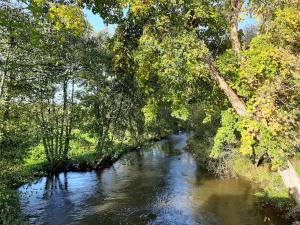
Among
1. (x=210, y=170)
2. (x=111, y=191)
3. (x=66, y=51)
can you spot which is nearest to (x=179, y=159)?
(x=210, y=170)

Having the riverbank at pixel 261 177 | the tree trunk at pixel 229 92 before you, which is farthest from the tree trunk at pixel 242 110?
the riverbank at pixel 261 177

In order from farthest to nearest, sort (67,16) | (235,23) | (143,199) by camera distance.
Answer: (143,199), (235,23), (67,16)

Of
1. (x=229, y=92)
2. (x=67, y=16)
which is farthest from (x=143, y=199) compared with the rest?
(x=67, y=16)

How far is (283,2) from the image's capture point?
1744 centimetres

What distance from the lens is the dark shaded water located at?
18.5 m

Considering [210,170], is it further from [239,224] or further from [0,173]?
[0,173]

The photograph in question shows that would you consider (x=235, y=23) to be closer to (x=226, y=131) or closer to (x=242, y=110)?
(x=242, y=110)

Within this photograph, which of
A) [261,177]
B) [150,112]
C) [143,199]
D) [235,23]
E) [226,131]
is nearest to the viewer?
[226,131]

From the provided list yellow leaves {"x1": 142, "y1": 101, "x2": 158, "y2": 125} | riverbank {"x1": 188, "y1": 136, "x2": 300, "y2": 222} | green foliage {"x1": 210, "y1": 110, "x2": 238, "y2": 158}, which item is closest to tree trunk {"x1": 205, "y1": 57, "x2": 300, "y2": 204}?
green foliage {"x1": 210, "y1": 110, "x2": 238, "y2": 158}

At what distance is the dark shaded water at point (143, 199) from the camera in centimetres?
1845

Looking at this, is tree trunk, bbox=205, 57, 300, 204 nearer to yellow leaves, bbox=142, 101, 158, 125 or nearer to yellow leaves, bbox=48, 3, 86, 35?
yellow leaves, bbox=142, 101, 158, 125

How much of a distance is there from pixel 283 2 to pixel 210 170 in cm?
1582

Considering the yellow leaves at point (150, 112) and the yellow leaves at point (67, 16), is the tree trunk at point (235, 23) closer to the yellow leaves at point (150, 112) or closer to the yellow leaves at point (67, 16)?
the yellow leaves at point (150, 112)

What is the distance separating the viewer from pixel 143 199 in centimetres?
2230
